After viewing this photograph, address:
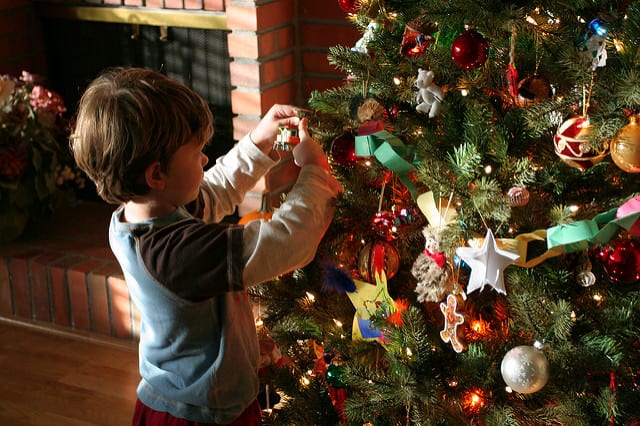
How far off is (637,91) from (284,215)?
489 mm

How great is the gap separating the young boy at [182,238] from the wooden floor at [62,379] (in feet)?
2.71

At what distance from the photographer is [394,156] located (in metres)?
1.16

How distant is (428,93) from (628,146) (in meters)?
0.28

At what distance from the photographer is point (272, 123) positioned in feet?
4.44

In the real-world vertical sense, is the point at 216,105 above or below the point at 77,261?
above

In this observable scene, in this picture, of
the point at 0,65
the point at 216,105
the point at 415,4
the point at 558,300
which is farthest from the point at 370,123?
the point at 0,65

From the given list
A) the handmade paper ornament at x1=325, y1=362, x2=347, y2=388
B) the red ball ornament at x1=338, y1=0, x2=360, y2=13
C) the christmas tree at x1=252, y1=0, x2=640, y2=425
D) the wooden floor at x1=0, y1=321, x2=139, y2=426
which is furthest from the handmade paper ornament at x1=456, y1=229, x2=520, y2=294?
the wooden floor at x1=0, y1=321, x2=139, y2=426

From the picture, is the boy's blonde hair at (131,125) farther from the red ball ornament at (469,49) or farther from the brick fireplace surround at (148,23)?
the brick fireplace surround at (148,23)

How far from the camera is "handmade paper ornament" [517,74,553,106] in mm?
1085

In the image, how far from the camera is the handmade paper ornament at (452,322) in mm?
1149

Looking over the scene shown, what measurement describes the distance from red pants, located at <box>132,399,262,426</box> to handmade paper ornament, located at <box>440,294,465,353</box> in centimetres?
36

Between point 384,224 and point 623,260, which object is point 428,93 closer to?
point 384,224

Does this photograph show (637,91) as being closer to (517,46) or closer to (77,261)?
(517,46)

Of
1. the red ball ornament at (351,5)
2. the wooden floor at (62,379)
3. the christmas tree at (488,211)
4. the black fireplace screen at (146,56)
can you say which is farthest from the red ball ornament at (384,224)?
the black fireplace screen at (146,56)
